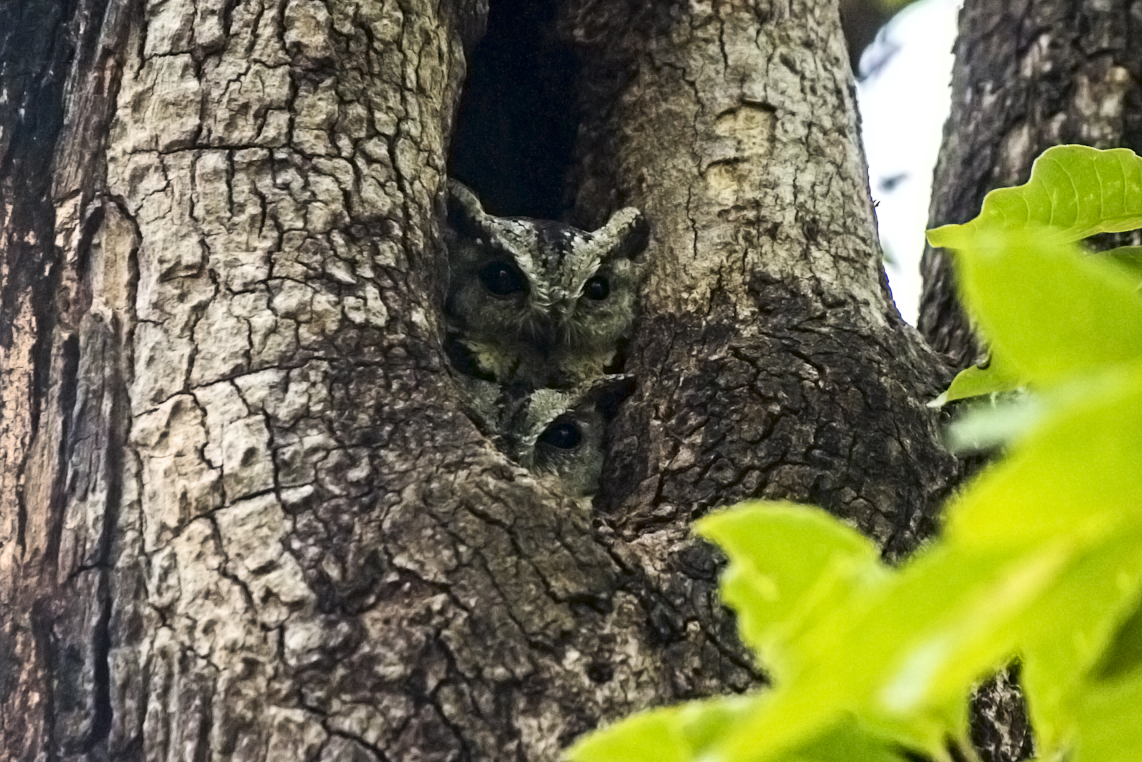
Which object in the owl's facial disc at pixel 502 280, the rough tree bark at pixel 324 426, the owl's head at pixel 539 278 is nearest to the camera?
the rough tree bark at pixel 324 426

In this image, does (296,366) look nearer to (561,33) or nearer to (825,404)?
(825,404)

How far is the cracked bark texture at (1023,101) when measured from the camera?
5.74 feet

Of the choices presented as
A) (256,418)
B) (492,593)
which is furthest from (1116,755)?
(256,418)

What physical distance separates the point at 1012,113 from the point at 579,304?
924 mm

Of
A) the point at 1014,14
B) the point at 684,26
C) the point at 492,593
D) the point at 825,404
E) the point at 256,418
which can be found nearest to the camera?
the point at 492,593

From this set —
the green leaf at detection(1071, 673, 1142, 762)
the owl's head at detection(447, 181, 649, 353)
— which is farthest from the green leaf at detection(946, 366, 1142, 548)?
the owl's head at detection(447, 181, 649, 353)

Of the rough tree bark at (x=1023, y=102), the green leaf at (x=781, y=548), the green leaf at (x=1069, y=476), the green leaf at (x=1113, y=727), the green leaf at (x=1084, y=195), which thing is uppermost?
the rough tree bark at (x=1023, y=102)

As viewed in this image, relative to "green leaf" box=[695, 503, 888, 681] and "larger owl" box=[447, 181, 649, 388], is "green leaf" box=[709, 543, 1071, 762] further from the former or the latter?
"larger owl" box=[447, 181, 649, 388]

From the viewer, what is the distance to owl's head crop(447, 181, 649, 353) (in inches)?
70.6

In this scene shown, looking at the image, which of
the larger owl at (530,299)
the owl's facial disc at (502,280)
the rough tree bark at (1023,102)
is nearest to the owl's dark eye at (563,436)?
the larger owl at (530,299)

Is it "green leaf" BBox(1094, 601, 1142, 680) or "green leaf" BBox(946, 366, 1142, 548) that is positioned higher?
"green leaf" BBox(946, 366, 1142, 548)

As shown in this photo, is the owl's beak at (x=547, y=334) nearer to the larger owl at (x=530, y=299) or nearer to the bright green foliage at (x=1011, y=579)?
the larger owl at (x=530, y=299)

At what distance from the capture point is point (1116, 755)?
0.30m

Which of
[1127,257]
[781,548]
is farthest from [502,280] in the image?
[781,548]
